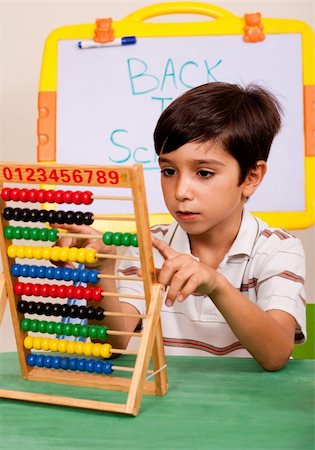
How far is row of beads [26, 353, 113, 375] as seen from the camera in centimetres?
92

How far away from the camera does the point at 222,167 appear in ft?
3.68

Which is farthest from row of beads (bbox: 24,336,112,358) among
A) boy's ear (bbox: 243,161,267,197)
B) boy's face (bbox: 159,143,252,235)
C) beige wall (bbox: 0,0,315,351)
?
beige wall (bbox: 0,0,315,351)

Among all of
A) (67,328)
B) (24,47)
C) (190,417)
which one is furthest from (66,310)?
(24,47)

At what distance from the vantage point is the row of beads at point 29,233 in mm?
911

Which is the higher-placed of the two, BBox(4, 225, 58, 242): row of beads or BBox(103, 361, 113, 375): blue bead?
BBox(4, 225, 58, 242): row of beads

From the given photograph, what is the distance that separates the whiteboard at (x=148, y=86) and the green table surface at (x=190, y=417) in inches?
31.0

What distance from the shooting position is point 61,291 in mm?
936

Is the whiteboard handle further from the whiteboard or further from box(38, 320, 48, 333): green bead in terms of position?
box(38, 320, 48, 333): green bead

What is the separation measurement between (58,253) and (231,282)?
1.35 ft

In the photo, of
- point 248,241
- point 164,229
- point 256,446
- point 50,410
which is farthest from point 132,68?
point 256,446

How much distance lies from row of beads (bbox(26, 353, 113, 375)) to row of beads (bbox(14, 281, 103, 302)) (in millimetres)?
81

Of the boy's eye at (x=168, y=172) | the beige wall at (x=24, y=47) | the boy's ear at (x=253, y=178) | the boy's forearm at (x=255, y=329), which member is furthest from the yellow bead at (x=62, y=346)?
the beige wall at (x=24, y=47)

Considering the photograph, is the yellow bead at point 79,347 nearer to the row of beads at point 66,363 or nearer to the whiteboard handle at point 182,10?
the row of beads at point 66,363

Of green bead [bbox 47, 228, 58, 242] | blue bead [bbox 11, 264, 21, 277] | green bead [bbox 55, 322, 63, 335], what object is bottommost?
green bead [bbox 55, 322, 63, 335]
